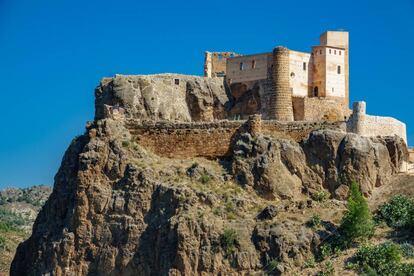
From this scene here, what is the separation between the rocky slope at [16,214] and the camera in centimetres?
11531

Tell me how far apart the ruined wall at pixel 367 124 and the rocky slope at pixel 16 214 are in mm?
52458

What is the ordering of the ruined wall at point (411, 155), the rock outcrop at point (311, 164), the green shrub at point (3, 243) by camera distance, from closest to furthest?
the rock outcrop at point (311, 164)
the ruined wall at point (411, 155)
the green shrub at point (3, 243)

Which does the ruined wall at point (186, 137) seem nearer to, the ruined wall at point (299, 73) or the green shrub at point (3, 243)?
the ruined wall at point (299, 73)

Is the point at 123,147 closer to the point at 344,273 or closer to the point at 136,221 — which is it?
the point at 136,221

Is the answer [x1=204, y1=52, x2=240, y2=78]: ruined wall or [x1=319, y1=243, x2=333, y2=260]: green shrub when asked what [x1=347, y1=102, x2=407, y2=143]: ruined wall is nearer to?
[x1=319, y1=243, x2=333, y2=260]: green shrub

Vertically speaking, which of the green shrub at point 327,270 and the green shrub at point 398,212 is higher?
the green shrub at point 398,212

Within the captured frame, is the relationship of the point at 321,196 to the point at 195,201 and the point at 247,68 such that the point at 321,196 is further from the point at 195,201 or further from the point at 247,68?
the point at 247,68

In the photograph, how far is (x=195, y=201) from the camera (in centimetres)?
5819

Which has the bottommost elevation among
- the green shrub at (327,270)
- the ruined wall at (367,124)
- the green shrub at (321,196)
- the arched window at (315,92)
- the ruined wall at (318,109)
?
the green shrub at (327,270)

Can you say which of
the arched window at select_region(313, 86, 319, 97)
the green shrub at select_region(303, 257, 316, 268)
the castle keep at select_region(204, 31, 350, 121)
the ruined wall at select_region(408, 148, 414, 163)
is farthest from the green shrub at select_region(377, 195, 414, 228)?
the arched window at select_region(313, 86, 319, 97)

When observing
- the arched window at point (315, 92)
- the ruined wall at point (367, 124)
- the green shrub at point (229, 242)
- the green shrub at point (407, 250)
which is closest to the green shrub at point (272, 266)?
the green shrub at point (229, 242)

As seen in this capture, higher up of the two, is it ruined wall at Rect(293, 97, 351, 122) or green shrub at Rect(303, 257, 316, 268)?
ruined wall at Rect(293, 97, 351, 122)

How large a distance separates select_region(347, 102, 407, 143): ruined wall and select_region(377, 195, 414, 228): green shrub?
5557 mm

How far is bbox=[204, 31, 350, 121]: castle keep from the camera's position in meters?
68.3
